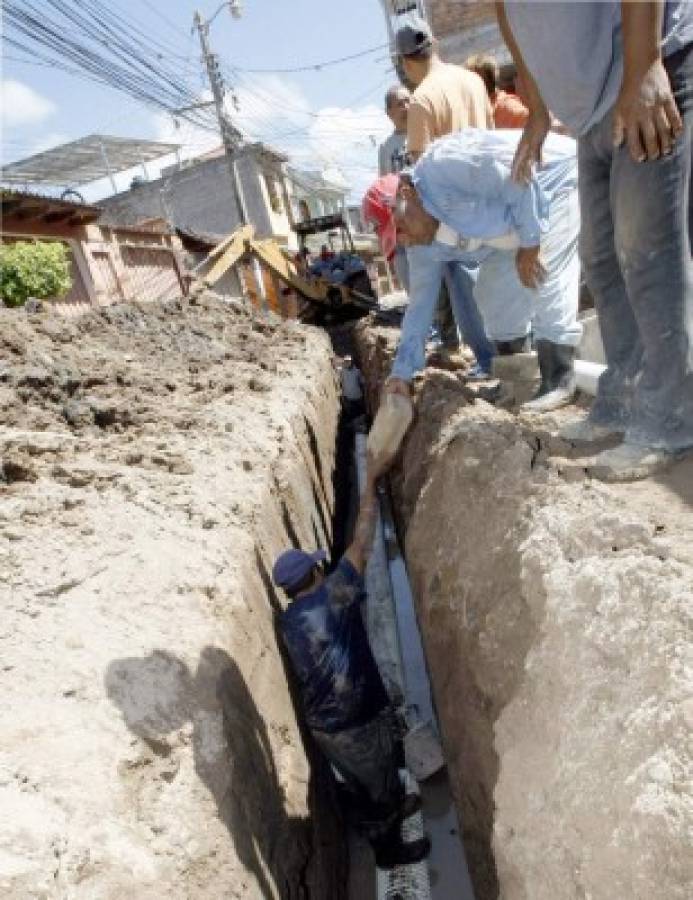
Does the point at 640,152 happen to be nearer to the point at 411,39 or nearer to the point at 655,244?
the point at 655,244

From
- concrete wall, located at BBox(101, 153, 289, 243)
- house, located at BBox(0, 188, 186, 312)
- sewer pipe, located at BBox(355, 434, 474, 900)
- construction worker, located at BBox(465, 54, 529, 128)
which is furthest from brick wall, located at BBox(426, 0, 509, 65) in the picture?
concrete wall, located at BBox(101, 153, 289, 243)

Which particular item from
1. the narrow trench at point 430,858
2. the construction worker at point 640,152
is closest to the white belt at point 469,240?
the construction worker at point 640,152

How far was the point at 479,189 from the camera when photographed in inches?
123

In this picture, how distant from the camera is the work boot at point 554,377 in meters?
3.16

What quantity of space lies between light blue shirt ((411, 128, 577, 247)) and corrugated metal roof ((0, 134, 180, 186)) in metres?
20.7

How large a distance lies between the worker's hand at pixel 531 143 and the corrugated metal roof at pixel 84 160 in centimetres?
2128

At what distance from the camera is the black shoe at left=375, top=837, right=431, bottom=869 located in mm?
3199

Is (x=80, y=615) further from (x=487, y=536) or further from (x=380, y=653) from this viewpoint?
(x=380, y=653)

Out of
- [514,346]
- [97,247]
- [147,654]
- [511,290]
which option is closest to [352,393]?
[97,247]

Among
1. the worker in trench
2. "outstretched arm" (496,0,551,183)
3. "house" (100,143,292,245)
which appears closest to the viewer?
"outstretched arm" (496,0,551,183)

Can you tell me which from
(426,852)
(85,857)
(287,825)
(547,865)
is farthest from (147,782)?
(426,852)

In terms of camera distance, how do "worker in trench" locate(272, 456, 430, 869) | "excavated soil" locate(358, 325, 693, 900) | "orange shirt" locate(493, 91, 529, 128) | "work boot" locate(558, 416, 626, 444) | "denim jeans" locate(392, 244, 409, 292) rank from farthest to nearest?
"denim jeans" locate(392, 244, 409, 292) → "orange shirt" locate(493, 91, 529, 128) → "worker in trench" locate(272, 456, 430, 869) → "work boot" locate(558, 416, 626, 444) → "excavated soil" locate(358, 325, 693, 900)

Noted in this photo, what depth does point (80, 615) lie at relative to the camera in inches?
93.3

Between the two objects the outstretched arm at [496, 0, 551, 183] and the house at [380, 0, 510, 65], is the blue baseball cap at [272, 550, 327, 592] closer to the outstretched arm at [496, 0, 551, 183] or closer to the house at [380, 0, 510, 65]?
the outstretched arm at [496, 0, 551, 183]
